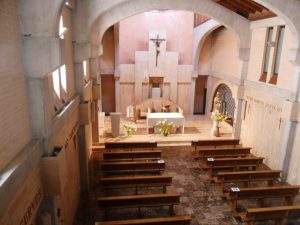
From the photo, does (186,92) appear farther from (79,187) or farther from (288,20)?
(79,187)

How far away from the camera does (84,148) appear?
8242mm

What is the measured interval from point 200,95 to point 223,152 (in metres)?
9.64

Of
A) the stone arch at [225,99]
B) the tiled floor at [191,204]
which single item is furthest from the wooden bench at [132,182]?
the stone arch at [225,99]

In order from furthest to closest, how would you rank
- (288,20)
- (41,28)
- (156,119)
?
1. (156,119)
2. (288,20)
3. (41,28)

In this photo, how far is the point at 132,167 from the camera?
29.7 ft

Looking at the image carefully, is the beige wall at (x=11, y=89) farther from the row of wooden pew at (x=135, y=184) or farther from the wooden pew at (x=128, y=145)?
the wooden pew at (x=128, y=145)

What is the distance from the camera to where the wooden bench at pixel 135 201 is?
6.83 meters

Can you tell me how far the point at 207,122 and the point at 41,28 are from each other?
1346cm

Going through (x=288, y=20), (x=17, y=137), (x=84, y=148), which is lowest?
(x=84, y=148)

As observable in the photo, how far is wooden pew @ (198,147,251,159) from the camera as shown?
1030cm

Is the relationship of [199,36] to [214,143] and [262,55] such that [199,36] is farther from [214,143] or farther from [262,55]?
[214,143]

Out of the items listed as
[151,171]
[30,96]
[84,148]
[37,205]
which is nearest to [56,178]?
[37,205]

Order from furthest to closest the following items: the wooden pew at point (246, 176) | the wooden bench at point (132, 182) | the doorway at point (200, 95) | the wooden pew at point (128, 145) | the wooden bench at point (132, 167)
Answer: the doorway at point (200, 95), the wooden pew at point (128, 145), the wooden bench at point (132, 167), the wooden pew at point (246, 176), the wooden bench at point (132, 182)

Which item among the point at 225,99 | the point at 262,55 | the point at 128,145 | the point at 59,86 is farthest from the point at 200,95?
the point at 59,86
